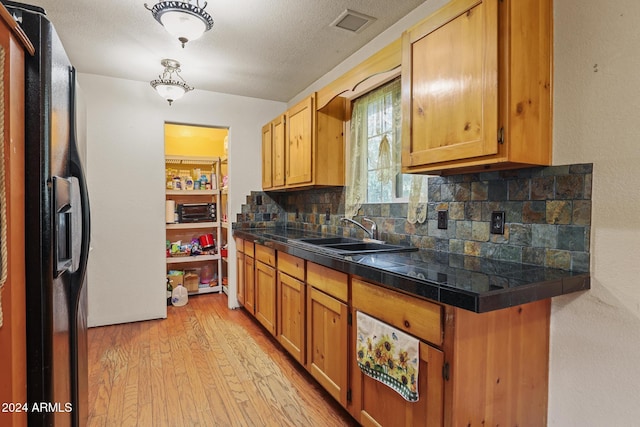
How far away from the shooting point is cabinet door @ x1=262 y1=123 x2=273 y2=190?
3.59 metres

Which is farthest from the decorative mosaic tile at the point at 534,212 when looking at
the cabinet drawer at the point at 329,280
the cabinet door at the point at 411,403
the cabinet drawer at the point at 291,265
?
the cabinet drawer at the point at 291,265

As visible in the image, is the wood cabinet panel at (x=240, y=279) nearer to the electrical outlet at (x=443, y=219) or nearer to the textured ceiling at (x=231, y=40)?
the textured ceiling at (x=231, y=40)

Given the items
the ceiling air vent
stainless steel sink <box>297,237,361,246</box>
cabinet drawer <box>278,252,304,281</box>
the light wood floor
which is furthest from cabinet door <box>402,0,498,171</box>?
the light wood floor

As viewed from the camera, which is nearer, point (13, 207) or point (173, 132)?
point (13, 207)

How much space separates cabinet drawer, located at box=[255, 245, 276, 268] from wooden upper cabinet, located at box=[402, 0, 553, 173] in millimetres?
1482

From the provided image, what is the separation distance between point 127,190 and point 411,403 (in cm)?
315

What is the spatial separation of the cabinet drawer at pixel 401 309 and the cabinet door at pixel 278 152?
1930 millimetres

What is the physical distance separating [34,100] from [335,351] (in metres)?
1.64

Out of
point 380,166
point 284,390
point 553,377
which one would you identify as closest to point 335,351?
point 284,390

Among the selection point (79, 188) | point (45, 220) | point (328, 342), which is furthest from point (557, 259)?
point (79, 188)

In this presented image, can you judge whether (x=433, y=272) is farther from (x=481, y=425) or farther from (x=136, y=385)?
(x=136, y=385)

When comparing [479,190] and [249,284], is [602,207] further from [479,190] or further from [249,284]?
[249,284]

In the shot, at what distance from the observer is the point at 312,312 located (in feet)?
6.81

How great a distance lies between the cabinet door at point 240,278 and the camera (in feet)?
11.4
